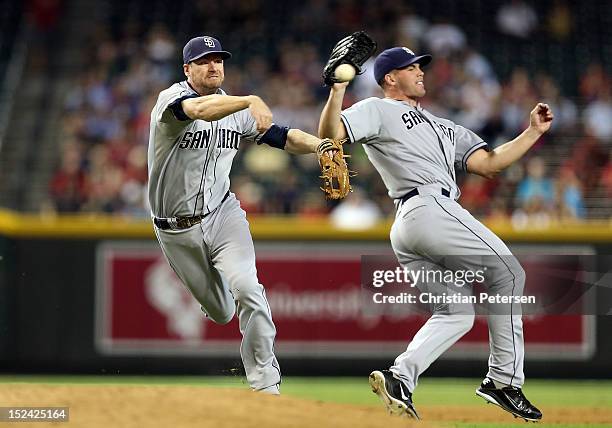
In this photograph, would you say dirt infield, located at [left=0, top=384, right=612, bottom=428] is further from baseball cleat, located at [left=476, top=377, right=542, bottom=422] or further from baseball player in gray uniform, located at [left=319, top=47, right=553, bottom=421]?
baseball cleat, located at [left=476, top=377, right=542, bottom=422]

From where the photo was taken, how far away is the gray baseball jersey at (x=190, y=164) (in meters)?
6.76

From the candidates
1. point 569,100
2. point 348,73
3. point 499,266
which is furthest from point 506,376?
point 569,100

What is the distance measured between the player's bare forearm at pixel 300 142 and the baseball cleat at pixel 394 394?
4.43 ft

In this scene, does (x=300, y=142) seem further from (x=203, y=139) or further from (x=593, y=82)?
(x=593, y=82)

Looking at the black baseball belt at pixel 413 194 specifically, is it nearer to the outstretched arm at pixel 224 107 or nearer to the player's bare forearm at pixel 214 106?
the outstretched arm at pixel 224 107

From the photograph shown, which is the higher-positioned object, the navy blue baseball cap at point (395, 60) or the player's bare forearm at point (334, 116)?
the navy blue baseball cap at point (395, 60)

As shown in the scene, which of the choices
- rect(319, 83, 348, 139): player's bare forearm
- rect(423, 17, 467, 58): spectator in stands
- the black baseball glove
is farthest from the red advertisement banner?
the black baseball glove

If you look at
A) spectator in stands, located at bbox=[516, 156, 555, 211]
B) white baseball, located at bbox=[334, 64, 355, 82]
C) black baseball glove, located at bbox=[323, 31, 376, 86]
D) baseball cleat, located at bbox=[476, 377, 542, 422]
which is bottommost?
baseball cleat, located at bbox=[476, 377, 542, 422]

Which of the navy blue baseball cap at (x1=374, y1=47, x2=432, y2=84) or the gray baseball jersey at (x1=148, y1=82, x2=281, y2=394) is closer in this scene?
the gray baseball jersey at (x1=148, y1=82, x2=281, y2=394)

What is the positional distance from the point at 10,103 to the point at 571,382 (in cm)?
803

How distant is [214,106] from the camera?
6027 mm

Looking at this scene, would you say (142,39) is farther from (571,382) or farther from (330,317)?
(571,382)

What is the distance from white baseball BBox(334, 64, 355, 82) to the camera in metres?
6.18

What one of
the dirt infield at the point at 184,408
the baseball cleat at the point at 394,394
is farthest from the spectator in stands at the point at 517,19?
the dirt infield at the point at 184,408
